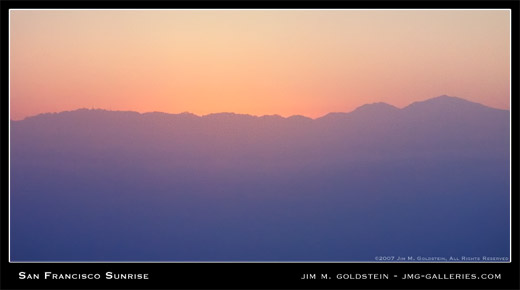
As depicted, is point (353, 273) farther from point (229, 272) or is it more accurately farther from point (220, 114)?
point (220, 114)

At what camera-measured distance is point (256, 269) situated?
200 inches

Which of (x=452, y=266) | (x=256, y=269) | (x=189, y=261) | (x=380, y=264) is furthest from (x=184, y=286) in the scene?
(x=452, y=266)

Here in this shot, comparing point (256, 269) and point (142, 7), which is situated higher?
point (142, 7)

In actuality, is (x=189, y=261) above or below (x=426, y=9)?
below

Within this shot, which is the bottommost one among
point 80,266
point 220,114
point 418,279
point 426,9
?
point 418,279

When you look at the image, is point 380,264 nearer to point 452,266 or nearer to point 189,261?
point 452,266

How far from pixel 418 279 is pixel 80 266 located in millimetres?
2404

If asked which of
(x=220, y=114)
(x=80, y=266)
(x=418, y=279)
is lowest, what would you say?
(x=418, y=279)

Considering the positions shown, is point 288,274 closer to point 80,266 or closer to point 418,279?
point 418,279

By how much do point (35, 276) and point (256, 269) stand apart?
157 cm

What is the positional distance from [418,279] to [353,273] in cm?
46

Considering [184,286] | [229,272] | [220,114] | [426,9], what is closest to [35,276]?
[184,286]

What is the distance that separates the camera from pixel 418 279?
500cm

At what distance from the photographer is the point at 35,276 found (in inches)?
198
